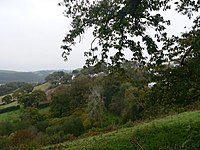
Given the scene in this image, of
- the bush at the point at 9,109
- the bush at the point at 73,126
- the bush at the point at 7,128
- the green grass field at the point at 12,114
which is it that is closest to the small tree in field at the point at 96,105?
the bush at the point at 73,126

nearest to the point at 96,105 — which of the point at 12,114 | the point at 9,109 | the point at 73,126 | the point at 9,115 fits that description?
the point at 73,126

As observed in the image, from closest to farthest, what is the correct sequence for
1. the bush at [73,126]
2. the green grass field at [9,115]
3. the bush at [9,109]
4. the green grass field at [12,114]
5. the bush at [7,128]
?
the bush at [73,126], the bush at [7,128], the green grass field at [12,114], the green grass field at [9,115], the bush at [9,109]

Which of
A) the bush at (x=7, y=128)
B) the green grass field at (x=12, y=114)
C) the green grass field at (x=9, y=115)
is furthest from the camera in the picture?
the green grass field at (x=9, y=115)

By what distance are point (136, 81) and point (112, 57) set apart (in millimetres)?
2462

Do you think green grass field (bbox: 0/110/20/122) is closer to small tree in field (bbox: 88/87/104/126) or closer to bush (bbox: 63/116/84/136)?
small tree in field (bbox: 88/87/104/126)

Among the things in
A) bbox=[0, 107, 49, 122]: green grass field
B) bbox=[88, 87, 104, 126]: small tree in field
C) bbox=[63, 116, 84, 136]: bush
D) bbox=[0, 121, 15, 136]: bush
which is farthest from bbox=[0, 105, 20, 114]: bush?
bbox=[63, 116, 84, 136]: bush

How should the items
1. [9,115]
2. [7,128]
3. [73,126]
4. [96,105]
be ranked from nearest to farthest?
[73,126]
[7,128]
[96,105]
[9,115]

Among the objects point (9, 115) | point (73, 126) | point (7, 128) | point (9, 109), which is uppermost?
point (73, 126)

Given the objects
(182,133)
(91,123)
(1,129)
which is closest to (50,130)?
(91,123)

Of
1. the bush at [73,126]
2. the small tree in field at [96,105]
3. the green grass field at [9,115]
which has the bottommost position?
the green grass field at [9,115]

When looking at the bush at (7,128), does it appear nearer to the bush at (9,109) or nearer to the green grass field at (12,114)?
the green grass field at (12,114)

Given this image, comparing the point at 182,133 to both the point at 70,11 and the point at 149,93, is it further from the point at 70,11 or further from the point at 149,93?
the point at 70,11

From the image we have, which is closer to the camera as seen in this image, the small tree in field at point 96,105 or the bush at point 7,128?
the small tree in field at point 96,105

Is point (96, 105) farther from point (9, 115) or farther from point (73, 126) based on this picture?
point (9, 115)
